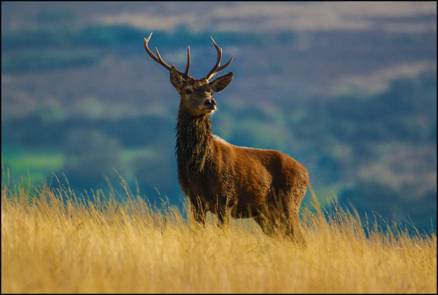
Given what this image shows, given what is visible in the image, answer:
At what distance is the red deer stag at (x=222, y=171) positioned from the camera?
378 inches

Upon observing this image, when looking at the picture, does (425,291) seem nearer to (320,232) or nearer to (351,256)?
(351,256)

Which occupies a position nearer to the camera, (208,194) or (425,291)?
(425,291)

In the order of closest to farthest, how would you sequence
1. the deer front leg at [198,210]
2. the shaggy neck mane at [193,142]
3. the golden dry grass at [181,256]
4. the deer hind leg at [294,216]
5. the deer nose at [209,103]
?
the golden dry grass at [181,256]
the deer front leg at [198,210]
the deer nose at [209,103]
the shaggy neck mane at [193,142]
the deer hind leg at [294,216]

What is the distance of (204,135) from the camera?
Answer: 988 centimetres

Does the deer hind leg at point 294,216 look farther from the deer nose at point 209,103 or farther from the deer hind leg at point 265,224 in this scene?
the deer nose at point 209,103

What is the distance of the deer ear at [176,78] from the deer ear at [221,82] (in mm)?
424

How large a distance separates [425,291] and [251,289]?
188cm

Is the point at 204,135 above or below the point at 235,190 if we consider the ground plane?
above

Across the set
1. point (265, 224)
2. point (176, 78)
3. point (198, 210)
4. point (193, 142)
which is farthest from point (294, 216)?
point (176, 78)

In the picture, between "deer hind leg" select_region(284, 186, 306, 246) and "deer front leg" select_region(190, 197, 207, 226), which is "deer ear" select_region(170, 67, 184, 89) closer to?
"deer front leg" select_region(190, 197, 207, 226)

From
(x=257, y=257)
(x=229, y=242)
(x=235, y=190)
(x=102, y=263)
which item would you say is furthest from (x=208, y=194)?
(x=102, y=263)

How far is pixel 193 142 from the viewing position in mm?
9812

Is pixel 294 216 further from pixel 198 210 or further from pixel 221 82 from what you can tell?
pixel 221 82

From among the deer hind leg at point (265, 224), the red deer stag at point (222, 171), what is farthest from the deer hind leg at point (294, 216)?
the deer hind leg at point (265, 224)
